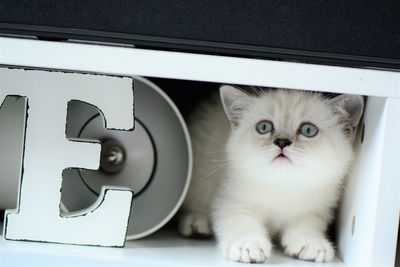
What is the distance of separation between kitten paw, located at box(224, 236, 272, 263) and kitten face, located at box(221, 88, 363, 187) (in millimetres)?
141

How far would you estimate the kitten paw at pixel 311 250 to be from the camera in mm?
953

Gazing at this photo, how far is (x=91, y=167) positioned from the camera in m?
0.93

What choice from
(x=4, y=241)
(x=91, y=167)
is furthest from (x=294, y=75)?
(x=4, y=241)

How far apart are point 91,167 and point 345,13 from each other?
0.50 metres

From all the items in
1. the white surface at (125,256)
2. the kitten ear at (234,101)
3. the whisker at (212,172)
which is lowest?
the white surface at (125,256)

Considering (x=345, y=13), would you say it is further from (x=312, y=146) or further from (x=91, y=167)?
(x=91, y=167)

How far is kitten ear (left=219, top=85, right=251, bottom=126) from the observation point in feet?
3.47

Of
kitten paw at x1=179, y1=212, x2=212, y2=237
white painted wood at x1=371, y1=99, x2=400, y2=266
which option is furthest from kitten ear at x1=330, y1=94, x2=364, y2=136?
kitten paw at x1=179, y1=212, x2=212, y2=237

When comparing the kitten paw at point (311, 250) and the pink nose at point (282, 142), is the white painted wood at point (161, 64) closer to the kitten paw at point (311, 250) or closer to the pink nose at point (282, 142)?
the pink nose at point (282, 142)

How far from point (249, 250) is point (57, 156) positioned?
14.8 inches

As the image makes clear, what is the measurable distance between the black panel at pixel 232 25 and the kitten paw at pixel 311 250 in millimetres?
355

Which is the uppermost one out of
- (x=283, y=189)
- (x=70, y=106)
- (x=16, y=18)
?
(x=16, y=18)

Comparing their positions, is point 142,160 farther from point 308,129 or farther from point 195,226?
point 308,129

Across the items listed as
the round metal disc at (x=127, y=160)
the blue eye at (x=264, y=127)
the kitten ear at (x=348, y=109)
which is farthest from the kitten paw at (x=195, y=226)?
the kitten ear at (x=348, y=109)
